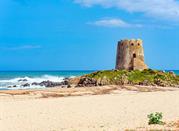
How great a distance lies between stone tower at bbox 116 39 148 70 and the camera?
55.8 metres

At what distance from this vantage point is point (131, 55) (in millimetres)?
55719

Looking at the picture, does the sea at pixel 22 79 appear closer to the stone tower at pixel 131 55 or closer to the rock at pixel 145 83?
the stone tower at pixel 131 55

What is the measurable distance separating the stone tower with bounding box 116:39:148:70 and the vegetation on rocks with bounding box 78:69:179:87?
397 centimetres

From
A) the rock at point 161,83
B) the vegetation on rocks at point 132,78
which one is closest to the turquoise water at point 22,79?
the vegetation on rocks at point 132,78

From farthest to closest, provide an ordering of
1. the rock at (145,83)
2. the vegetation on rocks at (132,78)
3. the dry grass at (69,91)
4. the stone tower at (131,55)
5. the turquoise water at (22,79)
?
the turquoise water at (22,79) < the stone tower at (131,55) < the vegetation on rocks at (132,78) < the rock at (145,83) < the dry grass at (69,91)

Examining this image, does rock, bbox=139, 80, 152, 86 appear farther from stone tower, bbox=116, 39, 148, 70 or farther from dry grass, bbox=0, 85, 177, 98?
stone tower, bbox=116, 39, 148, 70

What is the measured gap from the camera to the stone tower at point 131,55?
55.8 metres

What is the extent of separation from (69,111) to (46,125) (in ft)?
16.2

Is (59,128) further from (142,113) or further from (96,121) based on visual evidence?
(142,113)

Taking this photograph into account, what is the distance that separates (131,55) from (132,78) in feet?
24.1

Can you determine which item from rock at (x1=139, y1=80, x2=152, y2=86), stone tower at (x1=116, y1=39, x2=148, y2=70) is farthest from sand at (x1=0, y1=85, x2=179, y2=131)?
stone tower at (x1=116, y1=39, x2=148, y2=70)

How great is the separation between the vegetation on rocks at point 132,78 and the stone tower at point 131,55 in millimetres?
3972

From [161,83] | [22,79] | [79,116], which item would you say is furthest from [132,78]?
[22,79]

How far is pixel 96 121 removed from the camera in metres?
18.6
